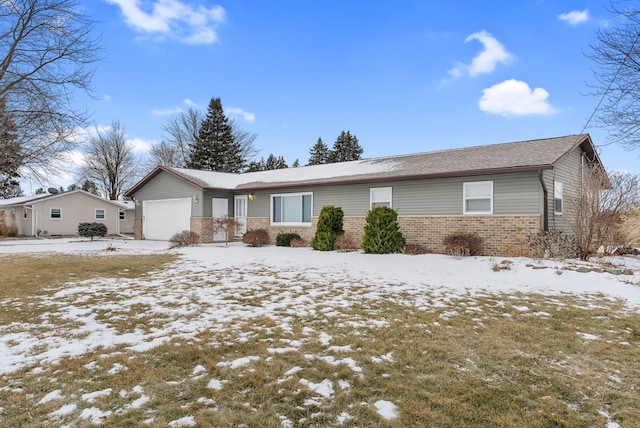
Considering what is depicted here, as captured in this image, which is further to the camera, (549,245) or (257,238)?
(257,238)

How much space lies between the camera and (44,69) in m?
11.5

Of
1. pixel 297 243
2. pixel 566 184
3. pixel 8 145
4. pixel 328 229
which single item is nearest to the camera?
pixel 8 145

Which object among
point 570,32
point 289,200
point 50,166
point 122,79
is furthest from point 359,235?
point 122,79

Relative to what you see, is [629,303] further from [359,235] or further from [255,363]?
[359,235]

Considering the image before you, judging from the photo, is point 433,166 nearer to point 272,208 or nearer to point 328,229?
point 328,229

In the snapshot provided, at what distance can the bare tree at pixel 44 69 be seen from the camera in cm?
1099

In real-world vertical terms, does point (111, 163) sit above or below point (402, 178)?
above

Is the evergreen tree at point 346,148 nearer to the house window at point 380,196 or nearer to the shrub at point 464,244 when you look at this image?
the house window at point 380,196

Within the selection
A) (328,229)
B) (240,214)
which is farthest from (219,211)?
(328,229)

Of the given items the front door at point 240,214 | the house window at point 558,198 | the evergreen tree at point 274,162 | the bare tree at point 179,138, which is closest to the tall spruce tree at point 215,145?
the bare tree at point 179,138

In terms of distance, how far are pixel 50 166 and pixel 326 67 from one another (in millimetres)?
13801

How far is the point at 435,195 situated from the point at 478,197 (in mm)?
1460

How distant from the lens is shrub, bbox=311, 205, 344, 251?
13750 millimetres

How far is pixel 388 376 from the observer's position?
3.13 m
